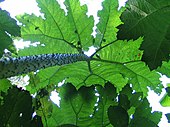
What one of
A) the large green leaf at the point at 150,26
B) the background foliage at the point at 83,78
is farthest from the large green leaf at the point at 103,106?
the large green leaf at the point at 150,26

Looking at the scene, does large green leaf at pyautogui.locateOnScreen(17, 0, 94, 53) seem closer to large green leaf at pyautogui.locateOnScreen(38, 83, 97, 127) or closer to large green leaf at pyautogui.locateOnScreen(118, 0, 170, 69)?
large green leaf at pyautogui.locateOnScreen(38, 83, 97, 127)

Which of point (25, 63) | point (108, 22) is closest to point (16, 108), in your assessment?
point (25, 63)

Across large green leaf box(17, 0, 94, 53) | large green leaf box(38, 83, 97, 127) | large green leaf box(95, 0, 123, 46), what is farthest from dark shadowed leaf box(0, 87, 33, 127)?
large green leaf box(95, 0, 123, 46)

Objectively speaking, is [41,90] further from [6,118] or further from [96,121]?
[6,118]

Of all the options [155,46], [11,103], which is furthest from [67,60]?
[155,46]

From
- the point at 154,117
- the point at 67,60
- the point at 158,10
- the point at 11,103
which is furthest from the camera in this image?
the point at 154,117

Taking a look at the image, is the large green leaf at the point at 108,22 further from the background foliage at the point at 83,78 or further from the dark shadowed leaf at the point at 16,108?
the dark shadowed leaf at the point at 16,108
